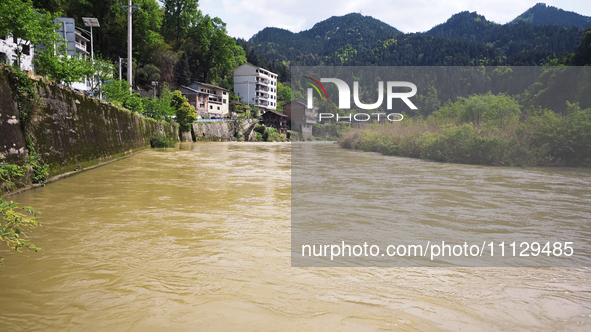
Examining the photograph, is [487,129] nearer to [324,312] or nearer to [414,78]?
[324,312]

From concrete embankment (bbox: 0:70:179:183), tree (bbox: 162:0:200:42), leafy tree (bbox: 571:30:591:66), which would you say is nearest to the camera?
concrete embankment (bbox: 0:70:179:183)

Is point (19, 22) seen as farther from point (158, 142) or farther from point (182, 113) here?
point (182, 113)

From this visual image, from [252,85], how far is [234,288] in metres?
69.6

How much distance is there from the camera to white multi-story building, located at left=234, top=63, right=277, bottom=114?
228 feet

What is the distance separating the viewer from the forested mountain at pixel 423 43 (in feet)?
209

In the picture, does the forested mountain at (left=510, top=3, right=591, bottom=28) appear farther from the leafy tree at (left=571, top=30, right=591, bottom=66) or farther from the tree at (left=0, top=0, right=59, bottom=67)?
the tree at (left=0, top=0, right=59, bottom=67)

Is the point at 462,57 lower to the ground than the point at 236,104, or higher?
higher

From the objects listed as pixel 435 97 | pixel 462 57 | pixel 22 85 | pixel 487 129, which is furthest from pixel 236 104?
pixel 22 85

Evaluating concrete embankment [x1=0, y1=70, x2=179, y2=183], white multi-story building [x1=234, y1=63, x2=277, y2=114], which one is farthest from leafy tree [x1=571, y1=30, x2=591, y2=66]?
white multi-story building [x1=234, y1=63, x2=277, y2=114]

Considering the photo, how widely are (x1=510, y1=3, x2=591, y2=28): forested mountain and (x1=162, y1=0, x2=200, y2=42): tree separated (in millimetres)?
100600

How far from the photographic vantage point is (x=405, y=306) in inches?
97.7

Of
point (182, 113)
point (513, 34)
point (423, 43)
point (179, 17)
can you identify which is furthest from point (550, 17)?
point (182, 113)

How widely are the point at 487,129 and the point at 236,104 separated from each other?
49.9 meters

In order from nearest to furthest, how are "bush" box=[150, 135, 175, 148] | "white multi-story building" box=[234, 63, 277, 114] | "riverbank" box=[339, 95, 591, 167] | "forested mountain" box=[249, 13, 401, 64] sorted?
"riverbank" box=[339, 95, 591, 167] < "bush" box=[150, 135, 175, 148] < "white multi-story building" box=[234, 63, 277, 114] < "forested mountain" box=[249, 13, 401, 64]
